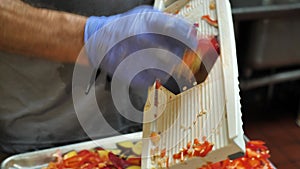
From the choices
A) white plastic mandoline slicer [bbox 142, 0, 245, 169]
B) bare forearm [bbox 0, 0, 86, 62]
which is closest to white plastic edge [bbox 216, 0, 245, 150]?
white plastic mandoline slicer [bbox 142, 0, 245, 169]

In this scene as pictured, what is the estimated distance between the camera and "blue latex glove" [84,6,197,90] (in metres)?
0.61

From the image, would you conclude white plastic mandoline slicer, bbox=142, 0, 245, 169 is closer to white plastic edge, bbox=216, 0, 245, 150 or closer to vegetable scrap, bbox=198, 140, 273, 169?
white plastic edge, bbox=216, 0, 245, 150

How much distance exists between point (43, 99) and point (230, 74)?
0.56 m

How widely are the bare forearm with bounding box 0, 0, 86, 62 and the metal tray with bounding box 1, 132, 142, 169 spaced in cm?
36

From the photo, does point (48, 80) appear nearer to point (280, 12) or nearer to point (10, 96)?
point (10, 96)

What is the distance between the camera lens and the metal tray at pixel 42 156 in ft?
3.19

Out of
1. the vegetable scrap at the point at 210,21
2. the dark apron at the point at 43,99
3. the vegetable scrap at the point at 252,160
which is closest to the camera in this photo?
the vegetable scrap at the point at 210,21

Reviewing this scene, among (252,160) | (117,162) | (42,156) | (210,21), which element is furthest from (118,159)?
(210,21)

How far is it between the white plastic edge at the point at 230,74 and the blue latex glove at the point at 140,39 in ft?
0.19

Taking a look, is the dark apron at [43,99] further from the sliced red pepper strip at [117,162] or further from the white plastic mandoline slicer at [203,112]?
the white plastic mandoline slicer at [203,112]

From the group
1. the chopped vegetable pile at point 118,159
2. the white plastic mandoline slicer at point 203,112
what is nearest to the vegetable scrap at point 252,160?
the chopped vegetable pile at point 118,159

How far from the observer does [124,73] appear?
0.68 m

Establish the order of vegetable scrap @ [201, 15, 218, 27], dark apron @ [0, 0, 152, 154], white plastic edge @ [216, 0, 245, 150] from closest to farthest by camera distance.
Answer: white plastic edge @ [216, 0, 245, 150]
vegetable scrap @ [201, 15, 218, 27]
dark apron @ [0, 0, 152, 154]

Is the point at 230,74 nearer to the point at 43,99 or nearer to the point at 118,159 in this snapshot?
the point at 118,159
